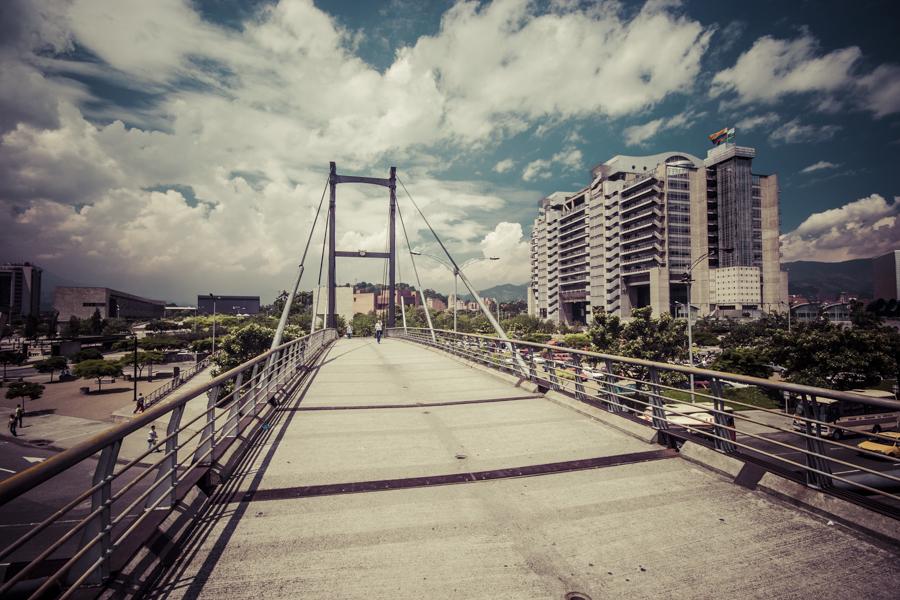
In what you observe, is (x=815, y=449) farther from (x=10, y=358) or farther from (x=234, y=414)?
(x=10, y=358)

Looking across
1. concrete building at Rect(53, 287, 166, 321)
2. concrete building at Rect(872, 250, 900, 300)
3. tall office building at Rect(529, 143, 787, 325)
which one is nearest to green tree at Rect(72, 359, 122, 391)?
tall office building at Rect(529, 143, 787, 325)

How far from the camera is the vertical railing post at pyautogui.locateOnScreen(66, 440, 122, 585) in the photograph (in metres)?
2.60

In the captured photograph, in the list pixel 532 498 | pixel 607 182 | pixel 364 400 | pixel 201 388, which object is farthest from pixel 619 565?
pixel 607 182

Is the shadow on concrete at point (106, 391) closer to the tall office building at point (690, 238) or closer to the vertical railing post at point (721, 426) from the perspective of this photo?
the vertical railing post at point (721, 426)

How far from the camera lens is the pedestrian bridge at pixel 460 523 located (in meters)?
2.84

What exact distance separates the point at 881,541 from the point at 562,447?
307 centimetres

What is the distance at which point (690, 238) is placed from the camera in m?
101

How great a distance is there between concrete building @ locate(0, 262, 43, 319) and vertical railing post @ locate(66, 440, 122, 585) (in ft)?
756

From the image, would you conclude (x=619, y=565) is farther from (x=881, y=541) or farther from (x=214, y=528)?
(x=214, y=528)

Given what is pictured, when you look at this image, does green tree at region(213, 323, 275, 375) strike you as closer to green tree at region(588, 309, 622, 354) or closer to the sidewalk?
the sidewalk

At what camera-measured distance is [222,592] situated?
2.81m

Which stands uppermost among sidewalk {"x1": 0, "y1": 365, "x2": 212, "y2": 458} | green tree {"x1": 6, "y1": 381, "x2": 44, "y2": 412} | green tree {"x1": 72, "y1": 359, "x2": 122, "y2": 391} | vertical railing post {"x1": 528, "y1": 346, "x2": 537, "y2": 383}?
vertical railing post {"x1": 528, "y1": 346, "x2": 537, "y2": 383}

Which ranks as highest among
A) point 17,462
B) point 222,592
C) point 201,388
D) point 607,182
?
point 607,182

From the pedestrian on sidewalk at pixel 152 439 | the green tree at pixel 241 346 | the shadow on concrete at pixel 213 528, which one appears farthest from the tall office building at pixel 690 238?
the shadow on concrete at pixel 213 528
